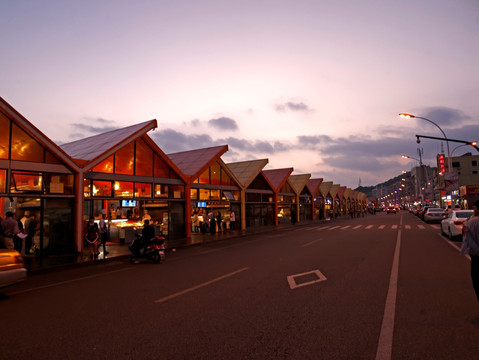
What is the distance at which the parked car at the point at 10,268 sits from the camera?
7324mm

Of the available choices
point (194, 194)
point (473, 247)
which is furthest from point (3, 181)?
point (473, 247)

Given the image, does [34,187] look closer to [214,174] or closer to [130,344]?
[130,344]

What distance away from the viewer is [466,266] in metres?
9.98

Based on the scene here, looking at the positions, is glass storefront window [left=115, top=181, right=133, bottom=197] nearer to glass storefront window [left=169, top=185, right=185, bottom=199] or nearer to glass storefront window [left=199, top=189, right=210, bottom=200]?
glass storefront window [left=169, top=185, right=185, bottom=199]

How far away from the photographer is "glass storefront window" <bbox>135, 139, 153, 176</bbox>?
20.2 meters

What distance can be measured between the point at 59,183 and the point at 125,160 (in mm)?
4322

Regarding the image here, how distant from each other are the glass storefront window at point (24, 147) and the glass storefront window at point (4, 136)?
0.22 metres

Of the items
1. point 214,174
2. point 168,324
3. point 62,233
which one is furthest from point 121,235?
point 168,324

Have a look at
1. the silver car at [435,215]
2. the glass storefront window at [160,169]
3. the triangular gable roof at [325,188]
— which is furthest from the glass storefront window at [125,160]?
the triangular gable roof at [325,188]

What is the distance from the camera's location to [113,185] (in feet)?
61.0

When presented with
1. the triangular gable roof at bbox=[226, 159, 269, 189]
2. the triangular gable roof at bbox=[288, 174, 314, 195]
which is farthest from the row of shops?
the triangular gable roof at bbox=[288, 174, 314, 195]

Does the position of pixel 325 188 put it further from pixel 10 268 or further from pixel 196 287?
pixel 10 268

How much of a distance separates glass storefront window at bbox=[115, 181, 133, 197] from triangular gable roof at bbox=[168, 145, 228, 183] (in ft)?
17.1

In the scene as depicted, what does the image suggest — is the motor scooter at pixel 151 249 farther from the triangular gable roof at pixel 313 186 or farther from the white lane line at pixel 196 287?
the triangular gable roof at pixel 313 186
